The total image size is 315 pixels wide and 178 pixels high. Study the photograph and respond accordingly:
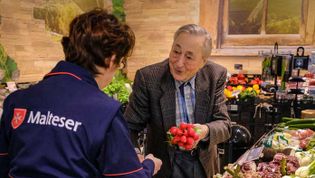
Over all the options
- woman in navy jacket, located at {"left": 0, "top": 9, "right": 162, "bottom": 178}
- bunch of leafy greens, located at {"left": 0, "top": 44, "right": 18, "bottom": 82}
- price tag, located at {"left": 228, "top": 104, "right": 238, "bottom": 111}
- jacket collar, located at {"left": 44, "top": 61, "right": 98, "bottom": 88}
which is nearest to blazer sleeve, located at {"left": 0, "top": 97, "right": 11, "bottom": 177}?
woman in navy jacket, located at {"left": 0, "top": 9, "right": 162, "bottom": 178}

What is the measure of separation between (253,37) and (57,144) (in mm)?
6648

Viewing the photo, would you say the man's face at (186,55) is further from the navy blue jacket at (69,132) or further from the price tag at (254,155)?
the navy blue jacket at (69,132)

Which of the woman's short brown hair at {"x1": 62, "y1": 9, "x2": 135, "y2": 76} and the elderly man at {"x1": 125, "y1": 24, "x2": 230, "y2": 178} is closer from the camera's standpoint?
the woman's short brown hair at {"x1": 62, "y1": 9, "x2": 135, "y2": 76}

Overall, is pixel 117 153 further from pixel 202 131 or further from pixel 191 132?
pixel 202 131

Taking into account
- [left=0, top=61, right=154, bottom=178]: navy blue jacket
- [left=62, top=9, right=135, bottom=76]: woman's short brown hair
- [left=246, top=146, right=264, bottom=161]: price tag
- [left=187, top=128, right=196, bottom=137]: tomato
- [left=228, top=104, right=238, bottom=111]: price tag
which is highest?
→ [left=62, top=9, right=135, bottom=76]: woman's short brown hair

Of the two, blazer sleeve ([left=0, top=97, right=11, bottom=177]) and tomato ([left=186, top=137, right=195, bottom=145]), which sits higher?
blazer sleeve ([left=0, top=97, right=11, bottom=177])

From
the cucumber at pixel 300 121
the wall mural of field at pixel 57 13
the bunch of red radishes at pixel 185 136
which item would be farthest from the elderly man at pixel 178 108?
the wall mural of field at pixel 57 13

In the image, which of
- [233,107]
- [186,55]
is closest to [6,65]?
[186,55]

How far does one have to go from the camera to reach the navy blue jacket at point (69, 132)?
1.13 meters

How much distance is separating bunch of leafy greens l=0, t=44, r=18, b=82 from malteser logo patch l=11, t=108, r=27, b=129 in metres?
2.84

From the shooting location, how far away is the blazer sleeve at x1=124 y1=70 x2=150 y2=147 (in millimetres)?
2133

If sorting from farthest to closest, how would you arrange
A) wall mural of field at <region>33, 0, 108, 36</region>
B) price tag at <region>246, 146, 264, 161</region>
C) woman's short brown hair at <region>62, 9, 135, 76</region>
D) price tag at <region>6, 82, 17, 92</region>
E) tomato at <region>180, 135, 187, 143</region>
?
wall mural of field at <region>33, 0, 108, 36</region> < price tag at <region>6, 82, 17, 92</region> < price tag at <region>246, 146, 264, 161</region> < tomato at <region>180, 135, 187, 143</region> < woman's short brown hair at <region>62, 9, 135, 76</region>

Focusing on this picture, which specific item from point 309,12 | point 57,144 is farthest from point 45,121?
point 309,12

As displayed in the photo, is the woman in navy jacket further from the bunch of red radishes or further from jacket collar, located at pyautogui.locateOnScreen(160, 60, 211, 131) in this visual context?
jacket collar, located at pyautogui.locateOnScreen(160, 60, 211, 131)
